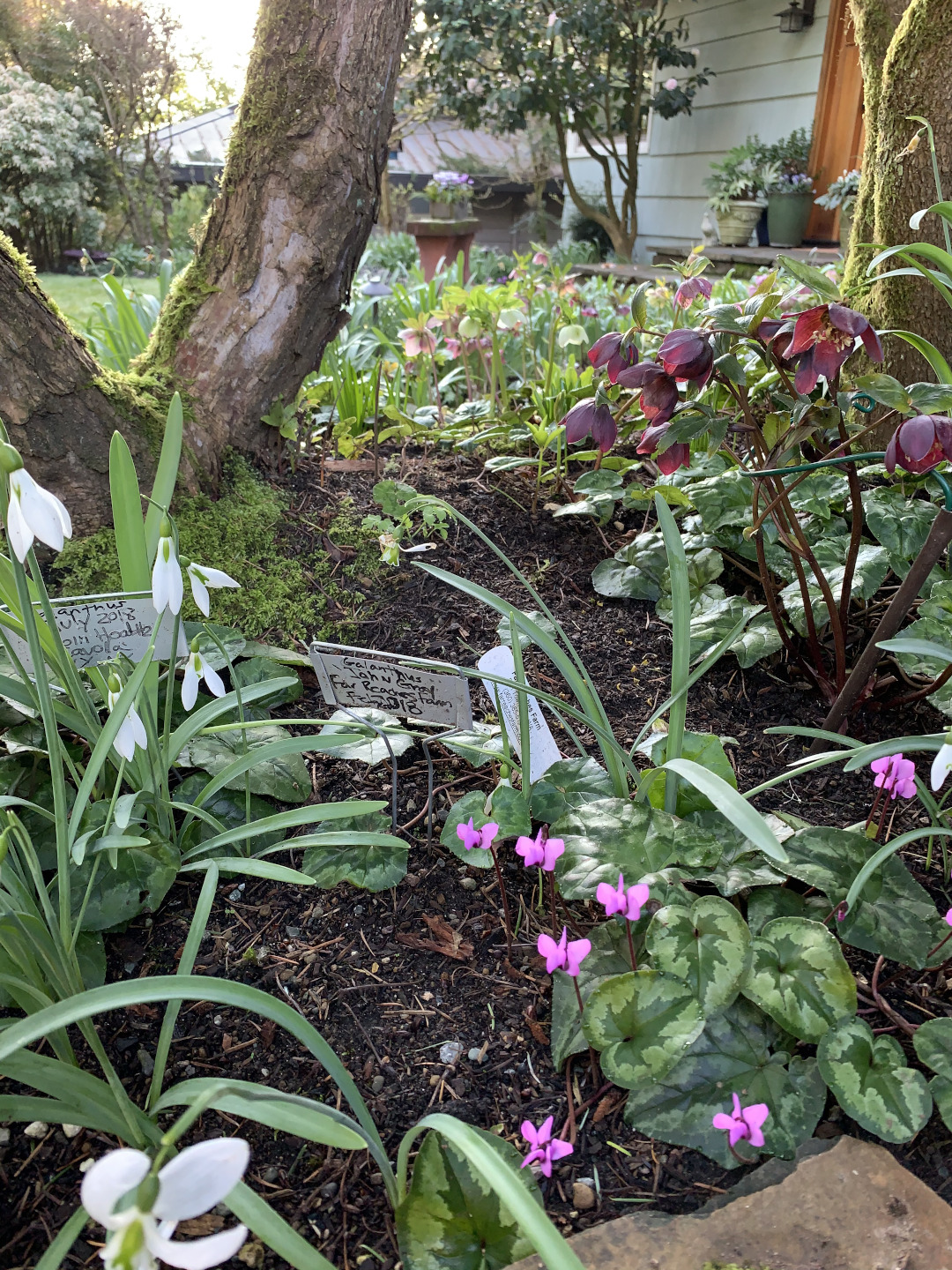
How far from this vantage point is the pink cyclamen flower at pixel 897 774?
3.69 feet

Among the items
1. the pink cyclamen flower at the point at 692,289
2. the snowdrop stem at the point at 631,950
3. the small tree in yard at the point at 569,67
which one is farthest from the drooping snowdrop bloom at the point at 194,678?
the small tree in yard at the point at 569,67

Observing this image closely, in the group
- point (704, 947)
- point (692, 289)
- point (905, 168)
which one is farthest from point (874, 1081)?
point (905, 168)

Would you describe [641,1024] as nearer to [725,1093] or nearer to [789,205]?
[725,1093]

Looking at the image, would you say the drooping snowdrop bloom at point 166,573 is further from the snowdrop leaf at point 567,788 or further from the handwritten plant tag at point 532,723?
the snowdrop leaf at point 567,788

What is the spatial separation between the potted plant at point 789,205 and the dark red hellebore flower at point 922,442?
21.8ft

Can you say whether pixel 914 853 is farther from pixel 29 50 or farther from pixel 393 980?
pixel 29 50

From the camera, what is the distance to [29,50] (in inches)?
306

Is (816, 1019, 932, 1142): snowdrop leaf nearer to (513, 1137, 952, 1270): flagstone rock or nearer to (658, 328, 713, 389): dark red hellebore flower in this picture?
(513, 1137, 952, 1270): flagstone rock

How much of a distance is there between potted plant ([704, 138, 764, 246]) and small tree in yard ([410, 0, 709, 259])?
1450 millimetres

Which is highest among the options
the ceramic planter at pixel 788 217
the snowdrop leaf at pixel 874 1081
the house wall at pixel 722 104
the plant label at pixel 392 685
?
the house wall at pixel 722 104

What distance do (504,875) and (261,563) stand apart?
3.10ft

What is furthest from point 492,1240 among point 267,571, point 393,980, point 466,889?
point 267,571

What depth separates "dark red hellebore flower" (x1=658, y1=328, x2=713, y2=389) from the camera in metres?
1.23

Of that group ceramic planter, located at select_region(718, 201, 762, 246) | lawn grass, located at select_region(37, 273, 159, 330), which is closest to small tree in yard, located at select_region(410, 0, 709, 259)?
ceramic planter, located at select_region(718, 201, 762, 246)
